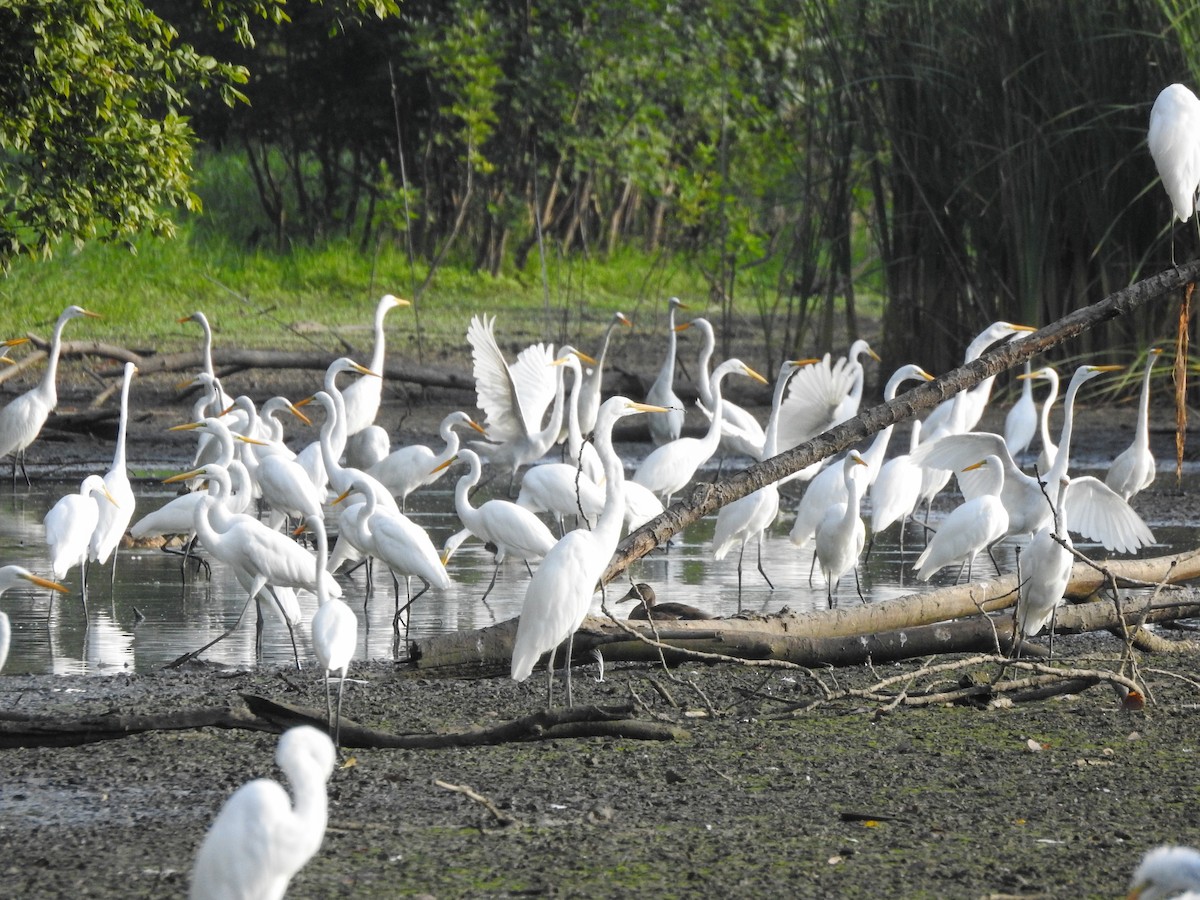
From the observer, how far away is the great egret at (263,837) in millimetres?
2781

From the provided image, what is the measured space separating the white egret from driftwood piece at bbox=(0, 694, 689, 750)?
219 inches

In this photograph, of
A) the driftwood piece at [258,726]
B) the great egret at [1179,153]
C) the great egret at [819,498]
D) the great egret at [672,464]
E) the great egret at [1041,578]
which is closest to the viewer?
the driftwood piece at [258,726]

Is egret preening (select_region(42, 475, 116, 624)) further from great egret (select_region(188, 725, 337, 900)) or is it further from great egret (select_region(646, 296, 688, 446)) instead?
great egret (select_region(646, 296, 688, 446))

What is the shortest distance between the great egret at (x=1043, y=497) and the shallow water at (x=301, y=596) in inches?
27.9

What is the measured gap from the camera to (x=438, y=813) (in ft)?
14.0

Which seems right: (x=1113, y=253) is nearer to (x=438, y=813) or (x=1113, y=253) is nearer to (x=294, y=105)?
(x=438, y=813)

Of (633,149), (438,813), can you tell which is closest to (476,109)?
(633,149)

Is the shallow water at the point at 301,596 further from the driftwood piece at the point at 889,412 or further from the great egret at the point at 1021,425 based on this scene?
the driftwood piece at the point at 889,412

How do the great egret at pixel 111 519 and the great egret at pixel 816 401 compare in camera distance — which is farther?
the great egret at pixel 816 401

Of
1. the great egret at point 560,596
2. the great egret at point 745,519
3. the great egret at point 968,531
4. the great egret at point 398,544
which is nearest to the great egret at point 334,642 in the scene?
the great egret at point 560,596

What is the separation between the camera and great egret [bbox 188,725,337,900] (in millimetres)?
2781

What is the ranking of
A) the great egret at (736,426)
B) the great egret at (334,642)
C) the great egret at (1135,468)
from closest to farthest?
the great egret at (334,642) → the great egret at (1135,468) → the great egret at (736,426)

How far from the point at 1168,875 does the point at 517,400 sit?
7.93 m

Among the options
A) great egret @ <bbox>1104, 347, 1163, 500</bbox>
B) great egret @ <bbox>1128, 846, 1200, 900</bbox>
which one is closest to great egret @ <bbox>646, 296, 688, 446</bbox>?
great egret @ <bbox>1104, 347, 1163, 500</bbox>
